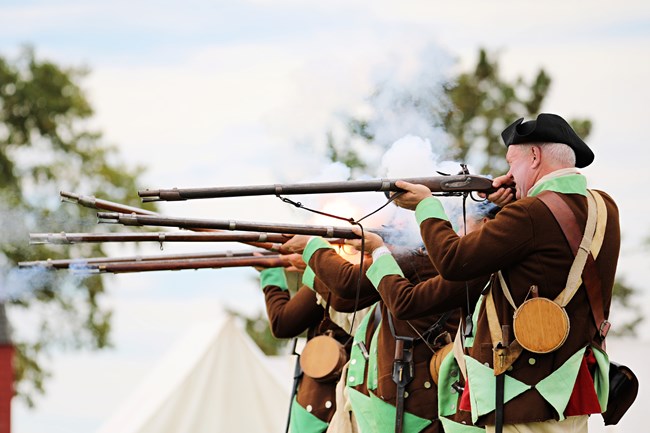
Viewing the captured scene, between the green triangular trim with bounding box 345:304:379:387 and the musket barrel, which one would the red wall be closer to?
the musket barrel

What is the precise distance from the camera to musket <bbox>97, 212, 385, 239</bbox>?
5.47 meters

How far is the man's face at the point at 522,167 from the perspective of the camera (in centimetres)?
449

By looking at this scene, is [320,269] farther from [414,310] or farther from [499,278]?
[499,278]

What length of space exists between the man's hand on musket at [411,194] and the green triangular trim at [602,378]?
3.14ft

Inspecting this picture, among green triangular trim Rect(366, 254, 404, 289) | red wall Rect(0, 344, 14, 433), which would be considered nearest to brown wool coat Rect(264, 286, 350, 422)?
green triangular trim Rect(366, 254, 404, 289)

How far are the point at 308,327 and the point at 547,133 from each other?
3199 millimetres

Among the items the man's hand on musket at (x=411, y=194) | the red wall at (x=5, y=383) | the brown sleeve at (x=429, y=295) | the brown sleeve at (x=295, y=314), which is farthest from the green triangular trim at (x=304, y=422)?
the red wall at (x=5, y=383)

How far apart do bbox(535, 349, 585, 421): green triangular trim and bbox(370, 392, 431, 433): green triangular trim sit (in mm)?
1503

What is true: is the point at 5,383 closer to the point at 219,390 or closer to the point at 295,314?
the point at 219,390

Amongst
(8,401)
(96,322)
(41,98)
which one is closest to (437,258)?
(8,401)

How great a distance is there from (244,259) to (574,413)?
3.38 meters

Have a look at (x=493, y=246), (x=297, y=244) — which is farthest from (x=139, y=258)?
(x=493, y=246)

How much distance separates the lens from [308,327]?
7266 millimetres

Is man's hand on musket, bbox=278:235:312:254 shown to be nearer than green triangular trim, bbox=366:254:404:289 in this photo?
No
